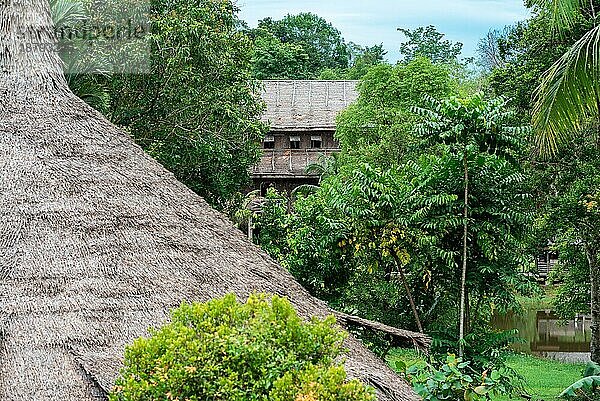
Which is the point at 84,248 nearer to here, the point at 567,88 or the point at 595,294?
the point at 567,88

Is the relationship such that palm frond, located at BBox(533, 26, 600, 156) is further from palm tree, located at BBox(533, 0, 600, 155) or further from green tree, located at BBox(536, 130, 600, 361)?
green tree, located at BBox(536, 130, 600, 361)

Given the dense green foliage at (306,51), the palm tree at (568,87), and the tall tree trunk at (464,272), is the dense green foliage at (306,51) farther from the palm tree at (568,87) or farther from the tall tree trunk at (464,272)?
the tall tree trunk at (464,272)

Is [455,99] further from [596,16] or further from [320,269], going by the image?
[596,16]

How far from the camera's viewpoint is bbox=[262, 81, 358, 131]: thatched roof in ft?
87.9

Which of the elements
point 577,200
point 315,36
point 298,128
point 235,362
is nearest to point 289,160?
point 298,128

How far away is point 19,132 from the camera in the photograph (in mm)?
5215

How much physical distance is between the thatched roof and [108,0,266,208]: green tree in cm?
1101

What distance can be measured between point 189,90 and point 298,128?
42.2ft

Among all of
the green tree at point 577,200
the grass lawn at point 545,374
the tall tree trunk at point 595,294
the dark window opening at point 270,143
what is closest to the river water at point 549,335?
the grass lawn at point 545,374

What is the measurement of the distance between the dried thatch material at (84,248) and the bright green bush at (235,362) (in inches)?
27.7

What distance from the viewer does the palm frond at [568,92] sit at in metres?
7.80

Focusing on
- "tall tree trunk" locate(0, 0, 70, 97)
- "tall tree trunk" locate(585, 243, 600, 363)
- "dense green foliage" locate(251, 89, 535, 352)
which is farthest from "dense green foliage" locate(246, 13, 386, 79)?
"tall tree trunk" locate(0, 0, 70, 97)

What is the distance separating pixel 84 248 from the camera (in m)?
4.51

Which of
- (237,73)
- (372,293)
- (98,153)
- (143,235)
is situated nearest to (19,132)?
(98,153)
